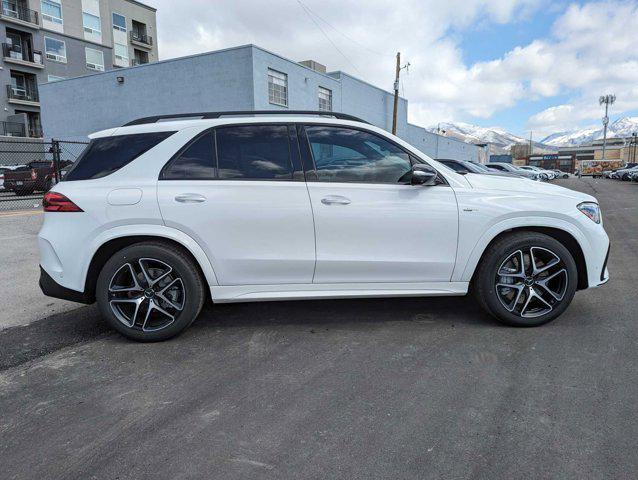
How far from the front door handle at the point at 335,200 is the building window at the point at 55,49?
45.4m

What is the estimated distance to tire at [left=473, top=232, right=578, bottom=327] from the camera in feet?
12.7

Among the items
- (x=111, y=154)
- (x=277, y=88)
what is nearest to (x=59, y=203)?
(x=111, y=154)

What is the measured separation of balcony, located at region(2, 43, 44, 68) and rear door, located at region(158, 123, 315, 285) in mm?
42961

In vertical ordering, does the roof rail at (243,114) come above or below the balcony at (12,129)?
below

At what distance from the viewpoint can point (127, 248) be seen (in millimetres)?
3631

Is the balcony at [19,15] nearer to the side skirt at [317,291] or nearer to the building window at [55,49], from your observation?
the building window at [55,49]

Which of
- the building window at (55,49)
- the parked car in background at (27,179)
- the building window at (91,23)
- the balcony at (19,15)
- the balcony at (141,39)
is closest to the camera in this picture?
the parked car in background at (27,179)

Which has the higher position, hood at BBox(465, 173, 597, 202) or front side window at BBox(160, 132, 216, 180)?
front side window at BBox(160, 132, 216, 180)

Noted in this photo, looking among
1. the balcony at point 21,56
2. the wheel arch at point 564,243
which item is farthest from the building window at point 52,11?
the wheel arch at point 564,243

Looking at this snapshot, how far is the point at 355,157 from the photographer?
3871mm

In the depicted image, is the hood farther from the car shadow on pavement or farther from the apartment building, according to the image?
the apartment building

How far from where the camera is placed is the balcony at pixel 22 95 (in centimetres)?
3747

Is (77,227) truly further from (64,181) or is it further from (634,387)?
(634,387)

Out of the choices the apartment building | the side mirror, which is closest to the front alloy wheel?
the side mirror
